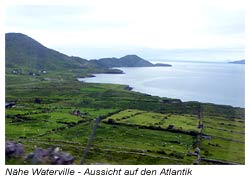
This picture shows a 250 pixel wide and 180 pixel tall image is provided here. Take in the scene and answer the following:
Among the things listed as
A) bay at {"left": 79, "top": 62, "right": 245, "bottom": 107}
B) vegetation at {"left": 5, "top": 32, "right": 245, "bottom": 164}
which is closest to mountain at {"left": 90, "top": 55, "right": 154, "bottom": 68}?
bay at {"left": 79, "top": 62, "right": 245, "bottom": 107}

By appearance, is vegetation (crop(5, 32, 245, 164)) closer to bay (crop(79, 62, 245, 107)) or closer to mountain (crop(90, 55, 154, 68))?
bay (crop(79, 62, 245, 107))

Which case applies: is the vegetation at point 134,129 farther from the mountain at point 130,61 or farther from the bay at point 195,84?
the mountain at point 130,61

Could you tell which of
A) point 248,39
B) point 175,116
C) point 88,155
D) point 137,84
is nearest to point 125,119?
point 175,116

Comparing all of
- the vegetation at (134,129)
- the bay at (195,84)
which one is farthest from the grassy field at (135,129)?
the bay at (195,84)

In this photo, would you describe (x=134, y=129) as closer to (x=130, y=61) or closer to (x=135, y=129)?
(x=135, y=129)

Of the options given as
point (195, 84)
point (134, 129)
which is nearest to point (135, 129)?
point (134, 129)

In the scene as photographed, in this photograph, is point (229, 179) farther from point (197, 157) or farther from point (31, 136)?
point (31, 136)

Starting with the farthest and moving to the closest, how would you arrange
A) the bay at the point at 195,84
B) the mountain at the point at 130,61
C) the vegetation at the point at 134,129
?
the mountain at the point at 130,61
the bay at the point at 195,84
the vegetation at the point at 134,129

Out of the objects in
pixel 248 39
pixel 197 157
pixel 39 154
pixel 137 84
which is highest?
pixel 248 39
